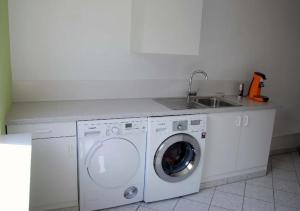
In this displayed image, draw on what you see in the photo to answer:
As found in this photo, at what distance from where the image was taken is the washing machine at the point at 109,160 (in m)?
1.96

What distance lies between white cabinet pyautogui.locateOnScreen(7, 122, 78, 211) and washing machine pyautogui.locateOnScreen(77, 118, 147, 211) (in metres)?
0.07

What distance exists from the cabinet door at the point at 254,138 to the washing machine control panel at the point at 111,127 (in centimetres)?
115

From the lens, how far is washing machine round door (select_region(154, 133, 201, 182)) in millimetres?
2196

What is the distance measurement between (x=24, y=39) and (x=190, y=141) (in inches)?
65.2

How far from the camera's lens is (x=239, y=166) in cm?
274

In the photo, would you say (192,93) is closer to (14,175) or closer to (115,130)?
(115,130)

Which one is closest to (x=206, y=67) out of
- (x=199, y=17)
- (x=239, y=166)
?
(x=199, y=17)

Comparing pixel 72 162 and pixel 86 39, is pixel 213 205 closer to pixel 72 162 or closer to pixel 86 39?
pixel 72 162

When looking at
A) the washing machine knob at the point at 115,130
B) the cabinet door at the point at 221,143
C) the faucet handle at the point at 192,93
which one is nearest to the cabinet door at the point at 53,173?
the washing machine knob at the point at 115,130

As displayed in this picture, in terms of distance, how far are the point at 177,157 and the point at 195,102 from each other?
65cm

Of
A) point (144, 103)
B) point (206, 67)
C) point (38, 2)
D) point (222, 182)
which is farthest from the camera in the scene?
point (206, 67)

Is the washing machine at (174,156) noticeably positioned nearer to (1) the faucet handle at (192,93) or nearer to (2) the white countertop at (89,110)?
(2) the white countertop at (89,110)

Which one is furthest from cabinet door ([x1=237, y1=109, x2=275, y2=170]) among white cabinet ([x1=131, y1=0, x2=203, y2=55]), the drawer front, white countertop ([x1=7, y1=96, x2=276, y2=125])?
the drawer front

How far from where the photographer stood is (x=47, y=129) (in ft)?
6.02
